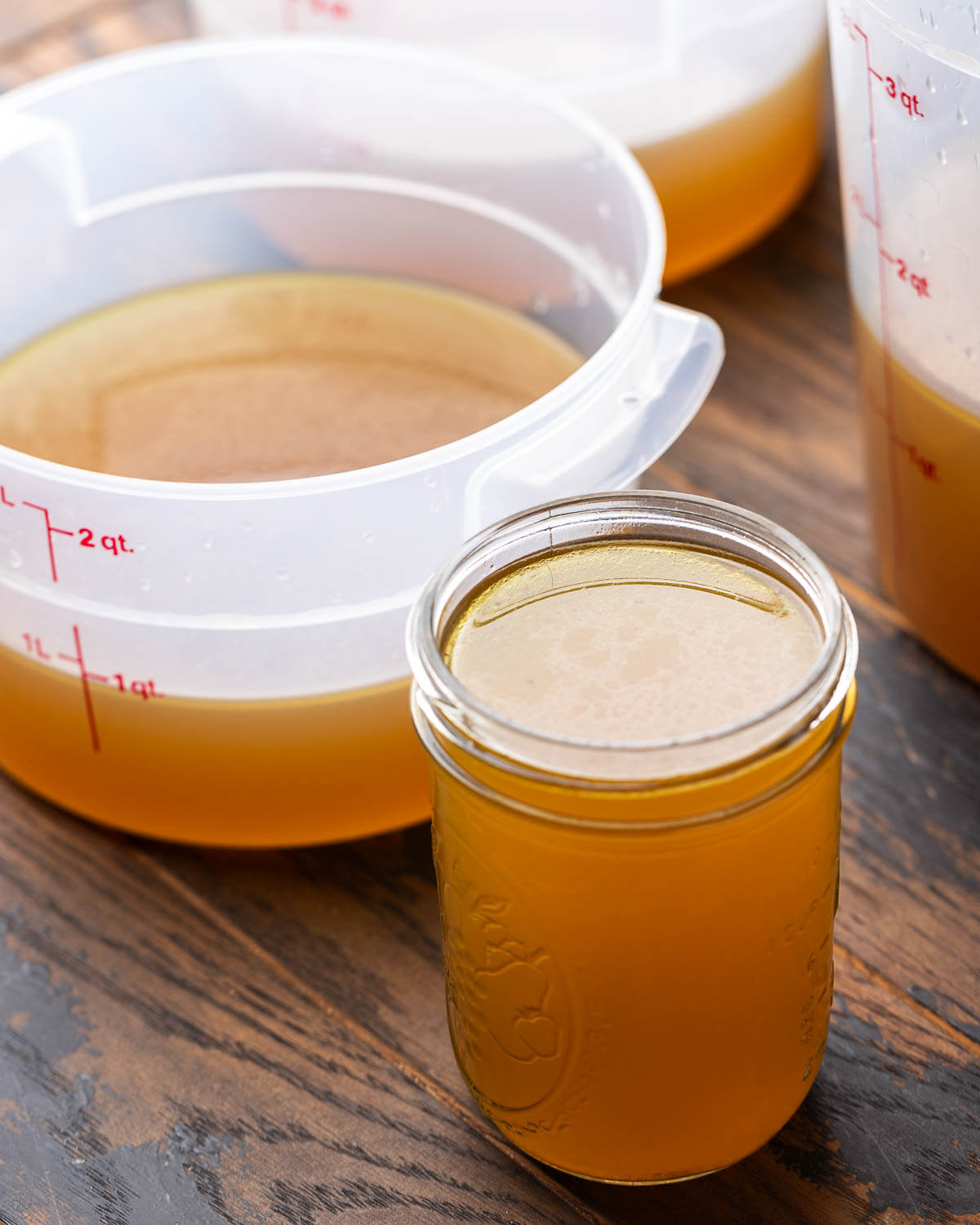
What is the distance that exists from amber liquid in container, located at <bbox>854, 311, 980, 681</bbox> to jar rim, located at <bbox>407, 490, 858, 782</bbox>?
19 centimetres

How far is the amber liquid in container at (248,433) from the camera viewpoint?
0.68 meters

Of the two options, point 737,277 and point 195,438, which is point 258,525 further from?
point 737,277

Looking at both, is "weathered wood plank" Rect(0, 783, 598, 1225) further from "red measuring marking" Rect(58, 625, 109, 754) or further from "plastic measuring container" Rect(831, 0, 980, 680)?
"plastic measuring container" Rect(831, 0, 980, 680)

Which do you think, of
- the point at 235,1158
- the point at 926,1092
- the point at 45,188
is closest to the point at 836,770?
the point at 926,1092

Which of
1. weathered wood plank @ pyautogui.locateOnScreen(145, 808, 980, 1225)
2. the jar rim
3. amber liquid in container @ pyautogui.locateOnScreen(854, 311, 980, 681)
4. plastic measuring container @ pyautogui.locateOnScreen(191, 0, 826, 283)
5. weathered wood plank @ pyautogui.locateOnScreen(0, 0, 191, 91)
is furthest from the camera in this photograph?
weathered wood plank @ pyautogui.locateOnScreen(0, 0, 191, 91)

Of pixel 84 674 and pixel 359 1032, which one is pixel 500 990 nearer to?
pixel 359 1032

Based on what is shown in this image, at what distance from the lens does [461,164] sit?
90cm

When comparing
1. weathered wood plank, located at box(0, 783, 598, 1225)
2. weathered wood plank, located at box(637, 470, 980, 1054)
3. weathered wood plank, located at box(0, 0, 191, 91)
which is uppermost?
weathered wood plank, located at box(0, 0, 191, 91)

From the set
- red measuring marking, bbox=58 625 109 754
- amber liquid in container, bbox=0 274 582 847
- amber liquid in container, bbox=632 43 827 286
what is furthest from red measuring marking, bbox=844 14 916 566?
red measuring marking, bbox=58 625 109 754

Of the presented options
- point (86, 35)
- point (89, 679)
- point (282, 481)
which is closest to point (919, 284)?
point (282, 481)

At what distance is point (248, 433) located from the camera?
2.71ft

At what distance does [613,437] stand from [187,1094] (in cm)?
33

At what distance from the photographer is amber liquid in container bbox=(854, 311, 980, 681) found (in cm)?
71

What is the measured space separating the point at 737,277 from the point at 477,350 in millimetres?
251
